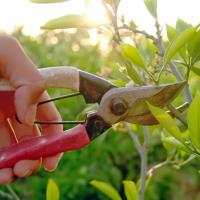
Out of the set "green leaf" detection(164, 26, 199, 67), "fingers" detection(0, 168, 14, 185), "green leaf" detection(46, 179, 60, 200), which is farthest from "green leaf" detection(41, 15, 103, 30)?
"green leaf" detection(46, 179, 60, 200)

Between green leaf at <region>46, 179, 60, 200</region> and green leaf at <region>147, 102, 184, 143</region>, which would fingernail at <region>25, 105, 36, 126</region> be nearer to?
green leaf at <region>147, 102, 184, 143</region>

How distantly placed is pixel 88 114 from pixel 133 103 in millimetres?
104

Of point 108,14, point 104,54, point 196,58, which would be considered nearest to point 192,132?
point 196,58

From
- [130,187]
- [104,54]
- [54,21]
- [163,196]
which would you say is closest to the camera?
[54,21]

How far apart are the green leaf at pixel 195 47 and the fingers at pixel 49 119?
31cm

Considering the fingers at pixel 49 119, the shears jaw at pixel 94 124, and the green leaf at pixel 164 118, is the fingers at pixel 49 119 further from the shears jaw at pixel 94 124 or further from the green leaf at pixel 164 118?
the green leaf at pixel 164 118

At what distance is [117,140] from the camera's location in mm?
4406

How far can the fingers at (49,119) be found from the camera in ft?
4.80

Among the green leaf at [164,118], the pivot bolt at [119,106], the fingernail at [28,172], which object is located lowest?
the fingernail at [28,172]

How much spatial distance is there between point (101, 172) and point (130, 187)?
2.28 meters

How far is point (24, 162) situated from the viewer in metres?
1.44

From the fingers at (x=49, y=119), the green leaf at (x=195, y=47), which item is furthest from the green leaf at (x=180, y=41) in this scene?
the fingers at (x=49, y=119)

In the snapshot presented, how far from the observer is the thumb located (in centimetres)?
130

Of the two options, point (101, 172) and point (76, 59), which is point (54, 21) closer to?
point (101, 172)
